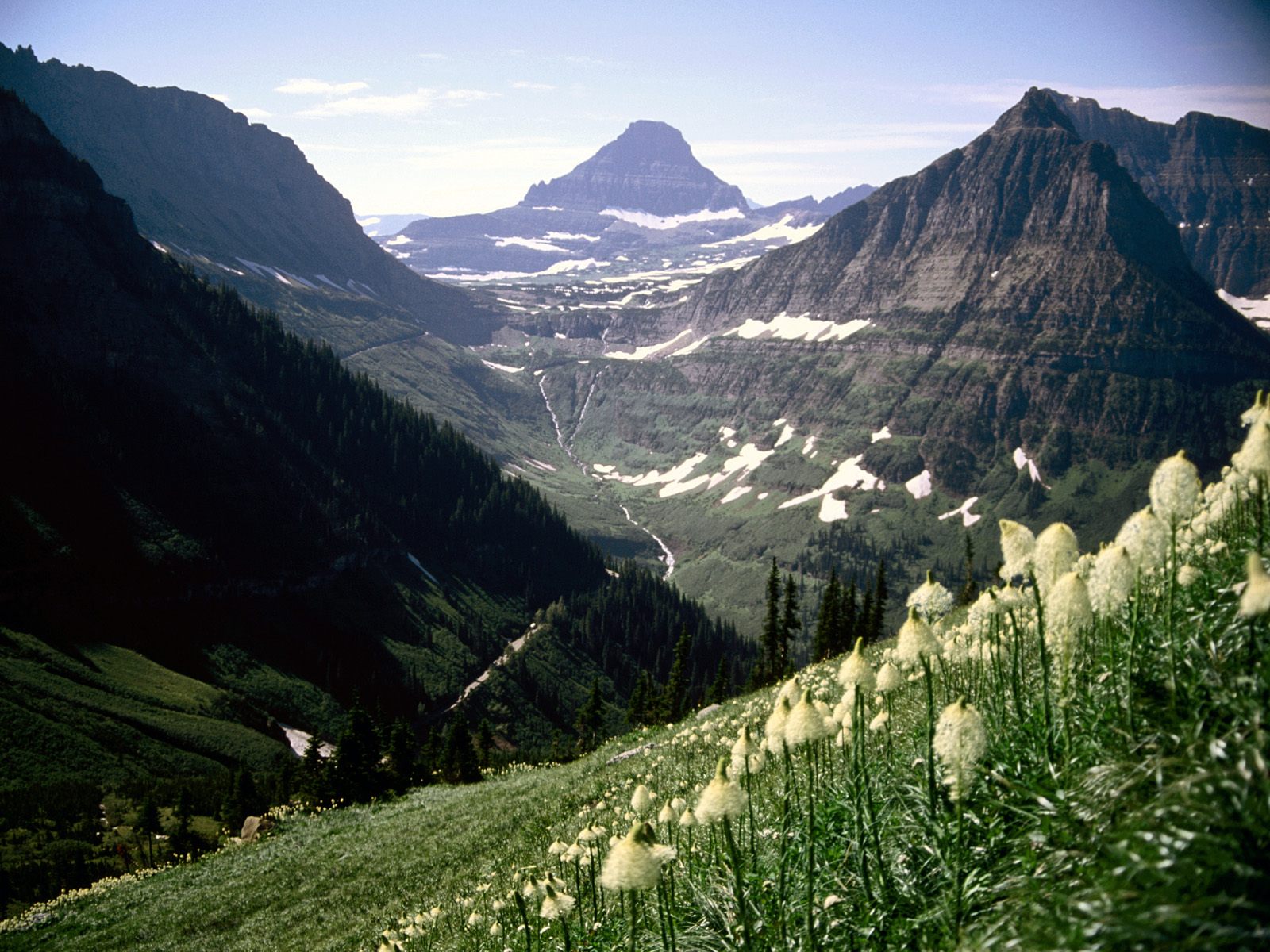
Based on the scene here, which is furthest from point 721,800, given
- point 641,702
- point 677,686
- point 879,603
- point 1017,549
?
point 641,702

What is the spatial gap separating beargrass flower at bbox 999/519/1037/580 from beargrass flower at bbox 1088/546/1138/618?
0.92 m

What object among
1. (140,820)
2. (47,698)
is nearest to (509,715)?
(47,698)

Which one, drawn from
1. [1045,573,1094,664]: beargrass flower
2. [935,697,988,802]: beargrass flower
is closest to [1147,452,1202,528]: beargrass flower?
[1045,573,1094,664]: beargrass flower

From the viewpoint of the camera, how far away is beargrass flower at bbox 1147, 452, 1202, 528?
604 centimetres

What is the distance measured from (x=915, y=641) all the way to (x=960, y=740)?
1.39 metres

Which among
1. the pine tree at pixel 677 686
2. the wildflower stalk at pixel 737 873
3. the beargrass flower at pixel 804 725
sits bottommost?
the pine tree at pixel 677 686

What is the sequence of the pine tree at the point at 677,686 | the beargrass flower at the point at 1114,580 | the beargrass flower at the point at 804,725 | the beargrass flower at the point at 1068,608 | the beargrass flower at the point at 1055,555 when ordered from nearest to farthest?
the beargrass flower at the point at 1114,580 → the beargrass flower at the point at 1068,608 → the beargrass flower at the point at 804,725 → the beargrass flower at the point at 1055,555 → the pine tree at the point at 677,686

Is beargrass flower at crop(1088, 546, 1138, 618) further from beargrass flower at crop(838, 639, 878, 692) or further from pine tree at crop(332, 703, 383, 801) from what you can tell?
pine tree at crop(332, 703, 383, 801)

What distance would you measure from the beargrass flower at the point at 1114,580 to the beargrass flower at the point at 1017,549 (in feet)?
3.02

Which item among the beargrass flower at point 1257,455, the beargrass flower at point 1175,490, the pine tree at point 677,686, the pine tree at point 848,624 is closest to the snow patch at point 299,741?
the pine tree at point 677,686

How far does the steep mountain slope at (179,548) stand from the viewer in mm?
116500

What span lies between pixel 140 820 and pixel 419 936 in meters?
68.6

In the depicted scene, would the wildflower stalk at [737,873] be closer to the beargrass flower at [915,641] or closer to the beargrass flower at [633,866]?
the beargrass flower at [633,866]

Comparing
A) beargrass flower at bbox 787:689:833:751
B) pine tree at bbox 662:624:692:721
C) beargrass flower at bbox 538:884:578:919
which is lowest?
pine tree at bbox 662:624:692:721
